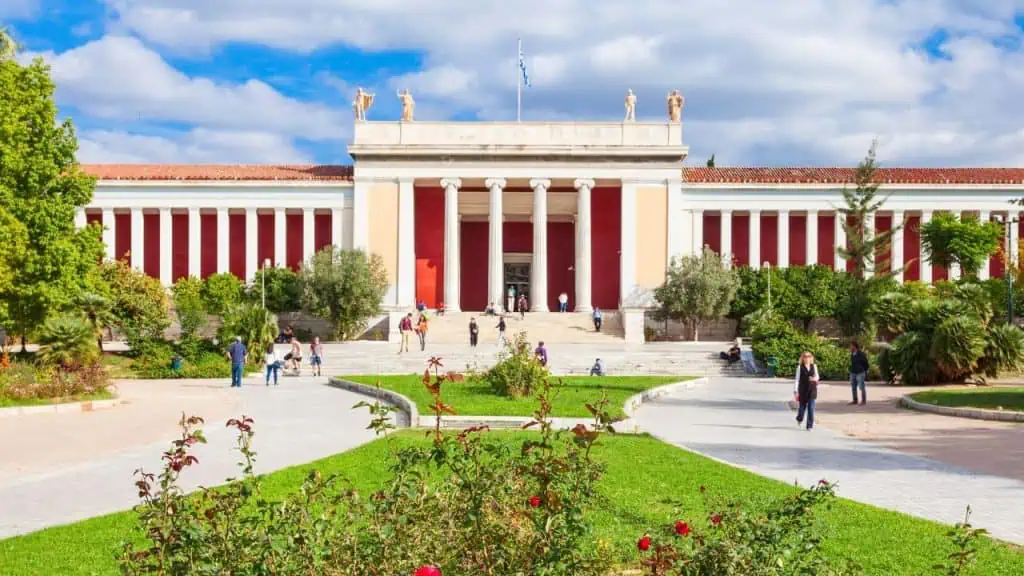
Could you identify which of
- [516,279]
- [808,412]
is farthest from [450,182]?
[808,412]

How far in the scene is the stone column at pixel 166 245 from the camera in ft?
169

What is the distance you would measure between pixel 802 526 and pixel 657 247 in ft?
154

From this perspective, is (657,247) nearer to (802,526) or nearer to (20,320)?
(20,320)

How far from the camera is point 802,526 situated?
4781 mm

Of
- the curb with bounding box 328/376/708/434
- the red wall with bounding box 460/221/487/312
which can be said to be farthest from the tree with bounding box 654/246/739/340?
the curb with bounding box 328/376/708/434

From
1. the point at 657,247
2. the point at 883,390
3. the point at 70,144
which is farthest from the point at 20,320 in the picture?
the point at 657,247

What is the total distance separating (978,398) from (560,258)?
35642 millimetres

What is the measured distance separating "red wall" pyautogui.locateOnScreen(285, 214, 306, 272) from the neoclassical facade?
0.08 metres

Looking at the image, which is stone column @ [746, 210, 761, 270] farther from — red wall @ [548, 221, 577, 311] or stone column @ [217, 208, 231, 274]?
stone column @ [217, 208, 231, 274]

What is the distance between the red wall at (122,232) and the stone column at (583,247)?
23.9 metres

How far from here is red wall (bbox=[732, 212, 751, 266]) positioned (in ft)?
176

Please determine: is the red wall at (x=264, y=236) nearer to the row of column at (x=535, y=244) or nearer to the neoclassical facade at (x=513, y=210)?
the neoclassical facade at (x=513, y=210)

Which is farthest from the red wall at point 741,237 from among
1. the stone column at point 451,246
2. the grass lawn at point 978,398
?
the grass lawn at point 978,398

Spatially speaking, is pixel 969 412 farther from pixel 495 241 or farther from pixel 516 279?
pixel 516 279
